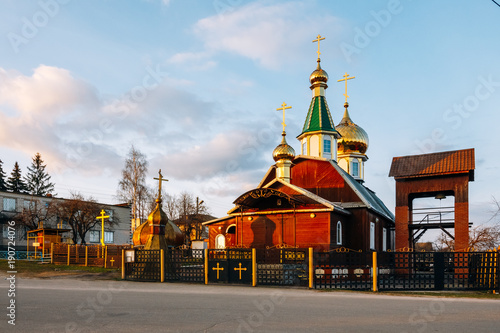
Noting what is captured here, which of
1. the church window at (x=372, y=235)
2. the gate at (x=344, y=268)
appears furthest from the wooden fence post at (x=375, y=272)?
the church window at (x=372, y=235)

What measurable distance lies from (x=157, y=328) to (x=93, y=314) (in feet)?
6.66

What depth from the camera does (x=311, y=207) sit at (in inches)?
938

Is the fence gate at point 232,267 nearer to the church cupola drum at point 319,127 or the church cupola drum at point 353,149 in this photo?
the church cupola drum at point 319,127

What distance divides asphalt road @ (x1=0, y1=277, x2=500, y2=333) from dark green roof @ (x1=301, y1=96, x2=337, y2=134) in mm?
21142

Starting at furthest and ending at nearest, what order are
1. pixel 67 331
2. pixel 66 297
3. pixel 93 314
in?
pixel 66 297 < pixel 93 314 < pixel 67 331

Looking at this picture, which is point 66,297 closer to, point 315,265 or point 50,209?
point 315,265

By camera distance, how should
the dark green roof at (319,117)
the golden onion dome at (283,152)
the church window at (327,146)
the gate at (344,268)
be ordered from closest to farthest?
1. the gate at (344,268)
2. the golden onion dome at (283,152)
3. the church window at (327,146)
4. the dark green roof at (319,117)

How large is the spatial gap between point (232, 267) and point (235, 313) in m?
7.06

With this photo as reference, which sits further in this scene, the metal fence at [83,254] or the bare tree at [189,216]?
the bare tree at [189,216]

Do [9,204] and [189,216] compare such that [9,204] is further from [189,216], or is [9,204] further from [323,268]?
[323,268]

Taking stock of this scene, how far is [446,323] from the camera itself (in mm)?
8156

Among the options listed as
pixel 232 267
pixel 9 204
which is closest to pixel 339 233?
pixel 232 267

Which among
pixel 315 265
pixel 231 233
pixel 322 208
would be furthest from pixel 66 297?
pixel 231 233

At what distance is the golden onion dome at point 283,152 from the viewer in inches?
1168
